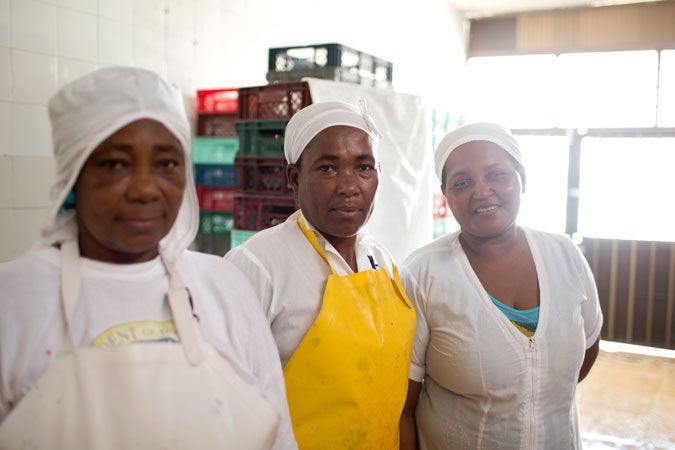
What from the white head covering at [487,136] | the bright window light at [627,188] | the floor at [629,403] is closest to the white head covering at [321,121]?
the white head covering at [487,136]

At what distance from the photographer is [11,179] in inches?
97.7

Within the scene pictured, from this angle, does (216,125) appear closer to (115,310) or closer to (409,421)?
(409,421)

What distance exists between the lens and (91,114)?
837 millimetres

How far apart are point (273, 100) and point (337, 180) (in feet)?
5.54

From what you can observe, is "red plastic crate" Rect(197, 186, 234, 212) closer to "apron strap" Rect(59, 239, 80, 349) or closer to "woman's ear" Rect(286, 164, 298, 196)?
"woman's ear" Rect(286, 164, 298, 196)

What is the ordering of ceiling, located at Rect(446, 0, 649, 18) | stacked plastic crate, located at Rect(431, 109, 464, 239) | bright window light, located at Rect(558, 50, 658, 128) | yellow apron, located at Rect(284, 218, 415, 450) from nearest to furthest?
yellow apron, located at Rect(284, 218, 415, 450), stacked plastic crate, located at Rect(431, 109, 464, 239), bright window light, located at Rect(558, 50, 658, 128), ceiling, located at Rect(446, 0, 649, 18)

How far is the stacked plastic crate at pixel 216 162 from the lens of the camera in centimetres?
338

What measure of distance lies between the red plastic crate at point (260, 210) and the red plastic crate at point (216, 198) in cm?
33

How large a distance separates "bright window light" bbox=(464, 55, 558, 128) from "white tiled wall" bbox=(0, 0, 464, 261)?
6.43ft

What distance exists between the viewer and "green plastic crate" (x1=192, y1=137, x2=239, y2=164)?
3361 millimetres

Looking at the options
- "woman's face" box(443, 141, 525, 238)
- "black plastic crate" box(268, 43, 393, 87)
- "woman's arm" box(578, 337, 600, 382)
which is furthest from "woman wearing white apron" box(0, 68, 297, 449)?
"black plastic crate" box(268, 43, 393, 87)

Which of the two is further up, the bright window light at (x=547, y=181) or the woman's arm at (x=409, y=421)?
the bright window light at (x=547, y=181)

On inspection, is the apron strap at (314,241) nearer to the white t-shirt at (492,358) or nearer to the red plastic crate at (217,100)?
the white t-shirt at (492,358)

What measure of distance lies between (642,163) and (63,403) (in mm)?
6025
